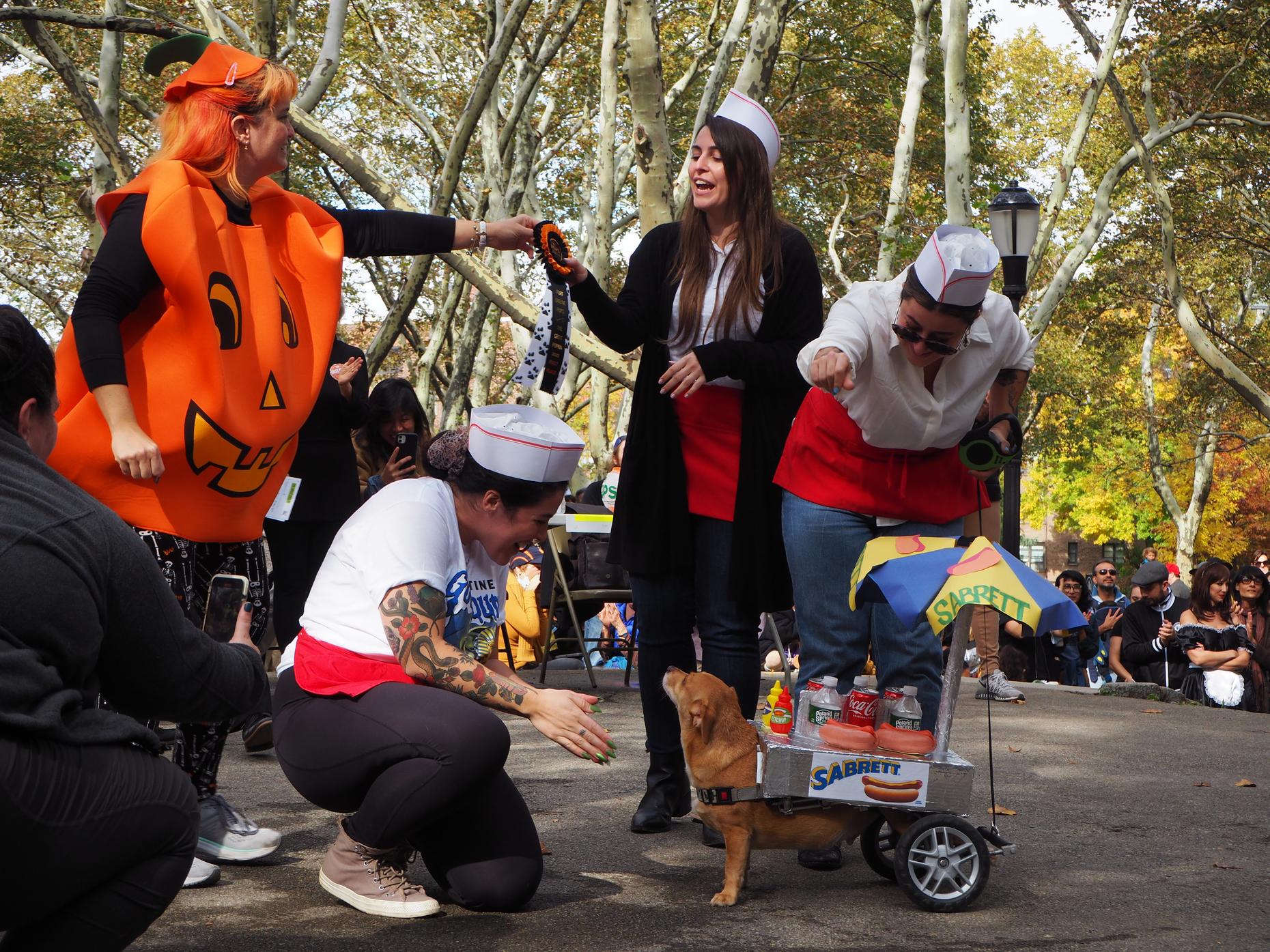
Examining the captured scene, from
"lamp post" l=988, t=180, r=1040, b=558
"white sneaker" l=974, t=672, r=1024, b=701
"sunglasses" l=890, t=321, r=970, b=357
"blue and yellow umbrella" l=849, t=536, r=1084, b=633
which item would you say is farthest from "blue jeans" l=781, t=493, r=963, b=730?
"lamp post" l=988, t=180, r=1040, b=558

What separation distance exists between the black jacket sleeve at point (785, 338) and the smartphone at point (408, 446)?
2.66 meters

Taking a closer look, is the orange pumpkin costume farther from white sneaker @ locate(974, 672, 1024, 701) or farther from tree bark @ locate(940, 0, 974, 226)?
tree bark @ locate(940, 0, 974, 226)

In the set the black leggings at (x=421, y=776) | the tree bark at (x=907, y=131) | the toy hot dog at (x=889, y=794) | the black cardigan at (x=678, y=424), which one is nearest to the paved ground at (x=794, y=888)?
the black leggings at (x=421, y=776)

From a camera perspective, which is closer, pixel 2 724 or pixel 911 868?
pixel 2 724

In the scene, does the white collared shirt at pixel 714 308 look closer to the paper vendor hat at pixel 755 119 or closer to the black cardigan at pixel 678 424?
the black cardigan at pixel 678 424

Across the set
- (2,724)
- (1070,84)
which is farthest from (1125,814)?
(1070,84)

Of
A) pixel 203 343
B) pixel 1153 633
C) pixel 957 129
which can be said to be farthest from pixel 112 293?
pixel 957 129

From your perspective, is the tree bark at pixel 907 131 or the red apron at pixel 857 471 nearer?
the red apron at pixel 857 471

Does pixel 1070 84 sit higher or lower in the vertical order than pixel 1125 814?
higher

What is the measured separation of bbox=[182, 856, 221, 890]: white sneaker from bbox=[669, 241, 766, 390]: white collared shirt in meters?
2.00

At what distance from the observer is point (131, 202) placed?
345 cm

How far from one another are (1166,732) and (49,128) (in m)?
18.0

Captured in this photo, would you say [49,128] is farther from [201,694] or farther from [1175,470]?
[1175,470]

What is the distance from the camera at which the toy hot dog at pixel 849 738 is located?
3598mm
